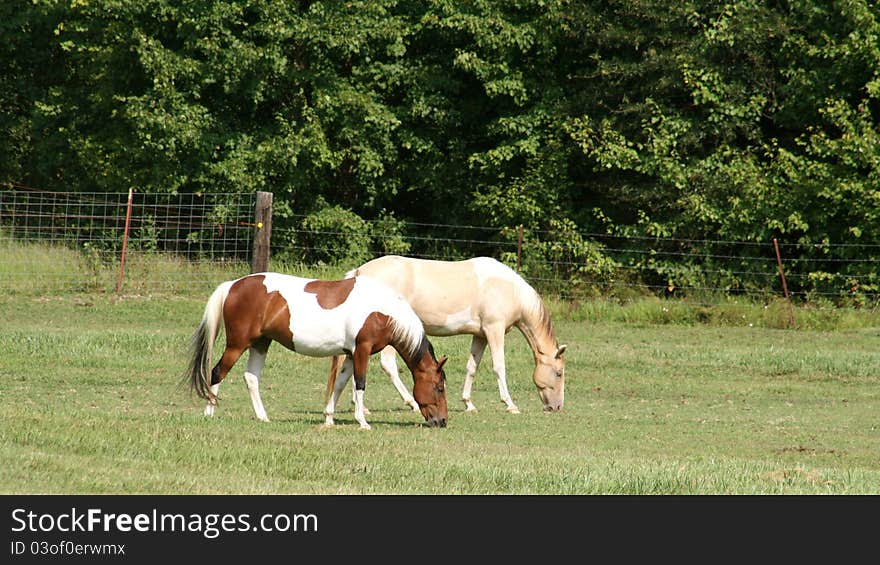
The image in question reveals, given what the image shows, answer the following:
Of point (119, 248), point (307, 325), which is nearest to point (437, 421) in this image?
point (307, 325)

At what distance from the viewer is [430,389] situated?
38.3ft

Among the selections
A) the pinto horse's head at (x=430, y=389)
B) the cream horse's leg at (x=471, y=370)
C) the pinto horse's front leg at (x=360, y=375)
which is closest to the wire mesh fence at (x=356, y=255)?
the cream horse's leg at (x=471, y=370)

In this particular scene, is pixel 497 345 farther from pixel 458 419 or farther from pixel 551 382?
A: pixel 458 419

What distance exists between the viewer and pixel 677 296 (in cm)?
2595

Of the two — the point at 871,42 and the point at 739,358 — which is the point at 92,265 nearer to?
the point at 739,358

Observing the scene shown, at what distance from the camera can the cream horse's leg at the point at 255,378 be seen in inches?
455

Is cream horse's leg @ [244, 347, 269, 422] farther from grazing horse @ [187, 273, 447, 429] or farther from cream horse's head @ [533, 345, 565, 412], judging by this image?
cream horse's head @ [533, 345, 565, 412]

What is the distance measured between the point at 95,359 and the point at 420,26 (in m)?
14.4

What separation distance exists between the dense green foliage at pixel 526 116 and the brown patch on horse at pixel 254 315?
49.7 ft

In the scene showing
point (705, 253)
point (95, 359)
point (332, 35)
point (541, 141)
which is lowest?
point (95, 359)

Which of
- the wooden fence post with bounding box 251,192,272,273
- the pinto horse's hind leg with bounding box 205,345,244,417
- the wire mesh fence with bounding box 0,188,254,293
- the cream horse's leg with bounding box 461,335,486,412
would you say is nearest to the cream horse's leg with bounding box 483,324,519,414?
the cream horse's leg with bounding box 461,335,486,412

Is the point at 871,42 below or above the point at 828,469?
above

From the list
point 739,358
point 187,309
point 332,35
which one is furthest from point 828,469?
point 332,35

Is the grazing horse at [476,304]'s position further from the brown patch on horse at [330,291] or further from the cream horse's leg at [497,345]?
the brown patch on horse at [330,291]
